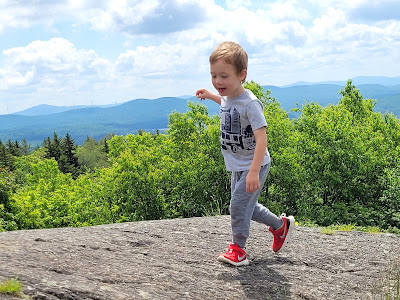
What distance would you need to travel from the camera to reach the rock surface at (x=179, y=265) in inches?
153

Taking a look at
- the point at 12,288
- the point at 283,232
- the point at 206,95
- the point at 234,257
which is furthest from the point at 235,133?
the point at 12,288

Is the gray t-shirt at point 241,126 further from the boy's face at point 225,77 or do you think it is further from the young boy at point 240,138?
the boy's face at point 225,77

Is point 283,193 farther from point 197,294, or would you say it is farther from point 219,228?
point 197,294

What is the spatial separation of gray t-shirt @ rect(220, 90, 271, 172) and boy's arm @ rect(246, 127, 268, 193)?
10 centimetres

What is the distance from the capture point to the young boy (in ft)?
14.7

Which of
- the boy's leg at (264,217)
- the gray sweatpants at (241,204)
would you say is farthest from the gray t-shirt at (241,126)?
the boy's leg at (264,217)

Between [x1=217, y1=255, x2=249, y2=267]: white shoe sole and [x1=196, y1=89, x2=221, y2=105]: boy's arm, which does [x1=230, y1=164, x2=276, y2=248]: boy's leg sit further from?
[x1=196, y1=89, x2=221, y2=105]: boy's arm

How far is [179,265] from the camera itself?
4.81 metres

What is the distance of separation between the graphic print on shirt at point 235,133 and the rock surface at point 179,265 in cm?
145

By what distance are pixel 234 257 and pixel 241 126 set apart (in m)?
1.57

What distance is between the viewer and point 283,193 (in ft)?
90.0

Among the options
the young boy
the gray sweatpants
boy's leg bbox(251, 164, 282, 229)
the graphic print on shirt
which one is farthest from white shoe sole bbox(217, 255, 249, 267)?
the graphic print on shirt

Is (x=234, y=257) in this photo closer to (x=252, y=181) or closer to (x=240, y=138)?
(x=252, y=181)

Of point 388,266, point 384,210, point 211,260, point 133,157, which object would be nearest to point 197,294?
point 211,260
